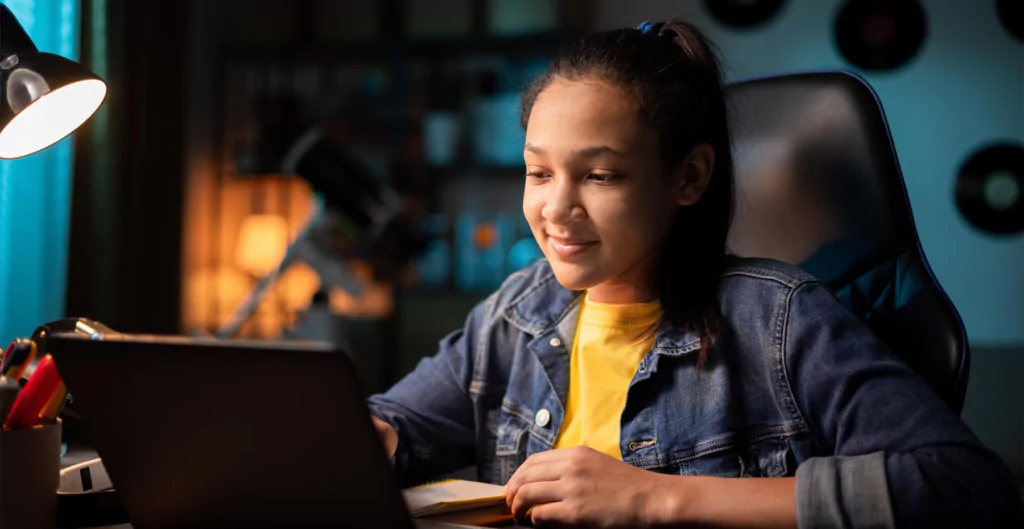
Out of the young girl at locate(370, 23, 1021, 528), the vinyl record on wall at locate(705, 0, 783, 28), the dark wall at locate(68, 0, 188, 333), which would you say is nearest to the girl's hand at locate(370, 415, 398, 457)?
the young girl at locate(370, 23, 1021, 528)

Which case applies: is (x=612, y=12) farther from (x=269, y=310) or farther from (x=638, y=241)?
(x=638, y=241)

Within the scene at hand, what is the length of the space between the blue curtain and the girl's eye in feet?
8.38

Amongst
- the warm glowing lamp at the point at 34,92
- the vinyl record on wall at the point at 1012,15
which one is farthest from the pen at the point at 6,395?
the vinyl record on wall at the point at 1012,15

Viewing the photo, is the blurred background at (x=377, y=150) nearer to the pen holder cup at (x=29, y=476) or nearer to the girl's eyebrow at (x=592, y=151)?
the girl's eyebrow at (x=592, y=151)

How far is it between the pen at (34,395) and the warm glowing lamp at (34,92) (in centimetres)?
24

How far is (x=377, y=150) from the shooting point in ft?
15.0

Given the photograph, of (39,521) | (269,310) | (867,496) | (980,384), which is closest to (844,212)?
(867,496)

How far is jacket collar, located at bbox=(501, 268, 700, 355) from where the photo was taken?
3.38 ft

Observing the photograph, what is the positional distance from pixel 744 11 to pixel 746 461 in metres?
3.56

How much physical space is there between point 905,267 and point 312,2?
4226mm

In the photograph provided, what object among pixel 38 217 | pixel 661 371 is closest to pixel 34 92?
pixel 661 371

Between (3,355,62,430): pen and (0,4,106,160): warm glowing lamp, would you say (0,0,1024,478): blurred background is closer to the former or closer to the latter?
(0,4,106,160): warm glowing lamp

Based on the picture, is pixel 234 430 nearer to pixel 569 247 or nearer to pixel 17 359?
pixel 17 359

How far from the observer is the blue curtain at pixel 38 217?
301 cm
